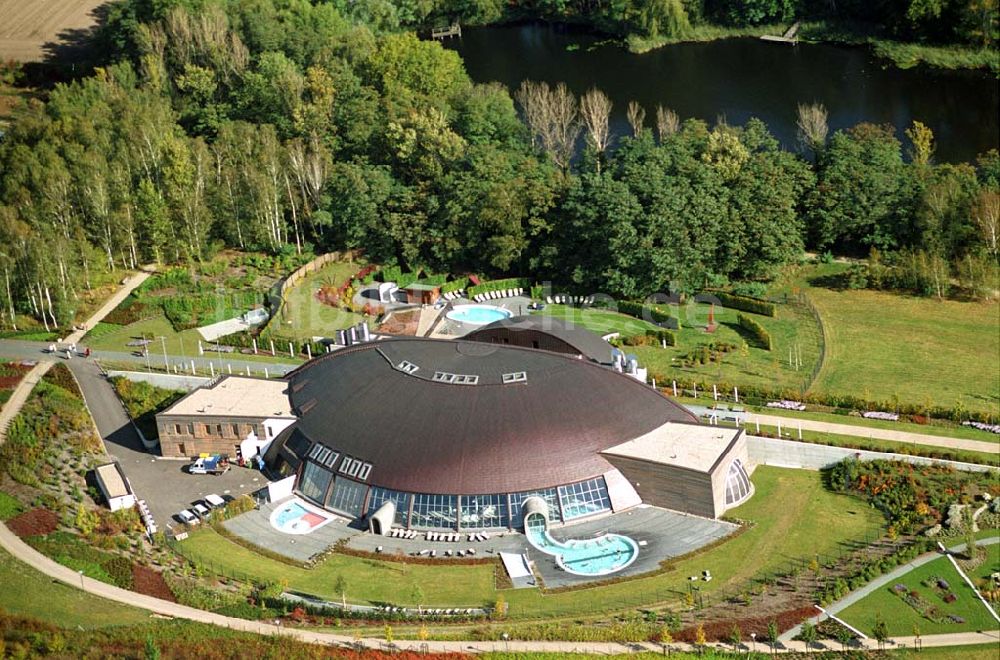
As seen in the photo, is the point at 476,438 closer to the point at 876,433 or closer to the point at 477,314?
the point at 876,433

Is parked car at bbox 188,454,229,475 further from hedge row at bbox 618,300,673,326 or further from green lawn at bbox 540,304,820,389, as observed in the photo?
hedge row at bbox 618,300,673,326

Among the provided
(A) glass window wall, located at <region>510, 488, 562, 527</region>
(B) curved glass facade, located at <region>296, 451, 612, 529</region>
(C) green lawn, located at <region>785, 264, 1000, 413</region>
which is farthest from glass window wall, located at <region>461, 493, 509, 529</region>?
(C) green lawn, located at <region>785, 264, 1000, 413</region>

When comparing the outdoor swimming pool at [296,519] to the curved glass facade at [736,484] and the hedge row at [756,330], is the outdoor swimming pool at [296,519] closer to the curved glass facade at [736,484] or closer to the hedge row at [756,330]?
the curved glass facade at [736,484]

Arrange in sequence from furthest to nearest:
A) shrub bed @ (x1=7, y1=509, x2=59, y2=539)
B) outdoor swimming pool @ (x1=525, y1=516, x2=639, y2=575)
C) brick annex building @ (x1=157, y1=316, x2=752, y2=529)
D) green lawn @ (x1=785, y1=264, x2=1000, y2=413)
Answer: green lawn @ (x1=785, y1=264, x2=1000, y2=413) < brick annex building @ (x1=157, y1=316, x2=752, y2=529) < shrub bed @ (x1=7, y1=509, x2=59, y2=539) < outdoor swimming pool @ (x1=525, y1=516, x2=639, y2=575)

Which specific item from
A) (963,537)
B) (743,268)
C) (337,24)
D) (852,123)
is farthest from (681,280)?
(337,24)

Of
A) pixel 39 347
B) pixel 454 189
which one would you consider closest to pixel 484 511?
pixel 39 347

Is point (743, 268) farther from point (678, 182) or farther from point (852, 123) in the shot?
point (852, 123)

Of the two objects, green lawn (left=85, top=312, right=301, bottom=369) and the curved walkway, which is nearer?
the curved walkway
